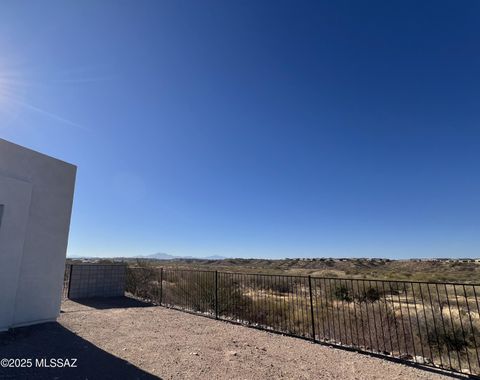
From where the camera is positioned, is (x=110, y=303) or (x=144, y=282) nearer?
(x=110, y=303)

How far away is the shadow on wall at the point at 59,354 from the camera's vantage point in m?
5.00

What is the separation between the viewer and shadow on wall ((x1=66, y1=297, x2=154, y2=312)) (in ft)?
38.9

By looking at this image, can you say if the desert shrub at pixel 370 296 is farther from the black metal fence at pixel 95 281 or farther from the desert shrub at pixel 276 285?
the black metal fence at pixel 95 281

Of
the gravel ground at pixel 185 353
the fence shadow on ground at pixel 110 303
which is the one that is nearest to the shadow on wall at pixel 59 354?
the gravel ground at pixel 185 353

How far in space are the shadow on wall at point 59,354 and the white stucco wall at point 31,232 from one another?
0.62 meters

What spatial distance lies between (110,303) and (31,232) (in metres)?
5.64

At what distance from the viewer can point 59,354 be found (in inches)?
237

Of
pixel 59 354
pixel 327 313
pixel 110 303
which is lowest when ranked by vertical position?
pixel 59 354

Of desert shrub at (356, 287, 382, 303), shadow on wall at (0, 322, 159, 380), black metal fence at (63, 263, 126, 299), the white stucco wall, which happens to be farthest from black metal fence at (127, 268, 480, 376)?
the white stucco wall

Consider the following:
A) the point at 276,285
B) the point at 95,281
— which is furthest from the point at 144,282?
the point at 276,285

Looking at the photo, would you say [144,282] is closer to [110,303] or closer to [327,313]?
[110,303]

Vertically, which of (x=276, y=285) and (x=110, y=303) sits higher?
(x=276, y=285)

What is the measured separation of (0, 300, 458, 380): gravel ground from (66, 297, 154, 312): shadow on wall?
9.01ft

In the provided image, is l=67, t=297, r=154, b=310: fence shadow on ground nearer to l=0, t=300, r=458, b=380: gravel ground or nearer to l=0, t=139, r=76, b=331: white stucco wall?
l=0, t=300, r=458, b=380: gravel ground
